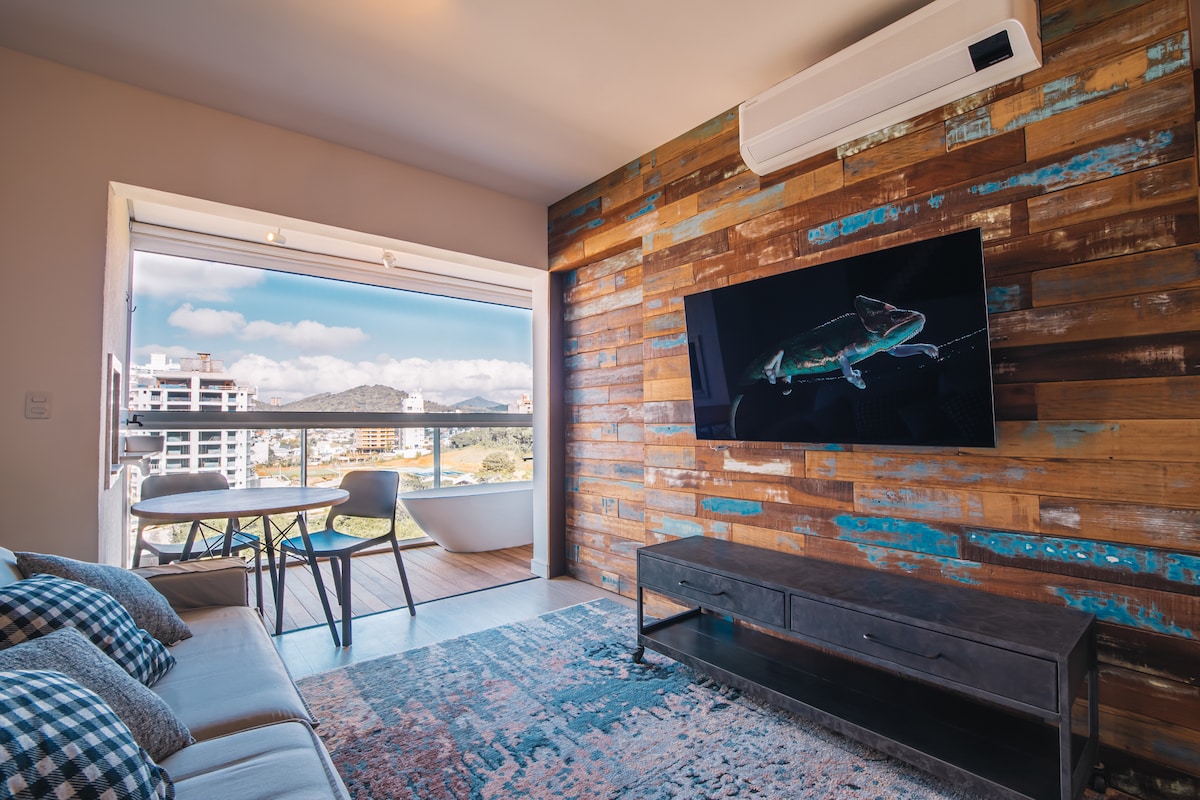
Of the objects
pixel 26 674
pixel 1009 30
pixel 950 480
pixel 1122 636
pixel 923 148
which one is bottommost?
pixel 1122 636

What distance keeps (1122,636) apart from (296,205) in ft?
12.5

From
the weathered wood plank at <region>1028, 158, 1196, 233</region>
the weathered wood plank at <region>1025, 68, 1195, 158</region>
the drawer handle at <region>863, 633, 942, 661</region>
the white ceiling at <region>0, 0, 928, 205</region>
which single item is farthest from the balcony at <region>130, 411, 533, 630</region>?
the weathered wood plank at <region>1025, 68, 1195, 158</region>

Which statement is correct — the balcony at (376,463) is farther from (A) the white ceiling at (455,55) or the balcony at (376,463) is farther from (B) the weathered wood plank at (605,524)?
(A) the white ceiling at (455,55)

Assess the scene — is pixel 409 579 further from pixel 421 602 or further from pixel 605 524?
pixel 605 524

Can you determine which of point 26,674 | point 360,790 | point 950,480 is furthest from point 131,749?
point 950,480

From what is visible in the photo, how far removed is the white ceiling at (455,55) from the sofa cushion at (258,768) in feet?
7.76

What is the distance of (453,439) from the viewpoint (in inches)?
207

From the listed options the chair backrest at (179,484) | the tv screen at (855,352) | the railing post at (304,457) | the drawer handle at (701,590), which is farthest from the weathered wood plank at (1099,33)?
the railing post at (304,457)

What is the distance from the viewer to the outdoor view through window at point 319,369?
12.6 feet

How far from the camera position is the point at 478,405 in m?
5.35

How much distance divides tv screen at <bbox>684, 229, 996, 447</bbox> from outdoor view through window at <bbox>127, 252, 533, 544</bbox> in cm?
300

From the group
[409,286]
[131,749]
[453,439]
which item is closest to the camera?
[131,749]

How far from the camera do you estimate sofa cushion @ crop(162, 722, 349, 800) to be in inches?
42.3

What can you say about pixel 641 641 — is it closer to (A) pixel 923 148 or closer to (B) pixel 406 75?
(A) pixel 923 148
